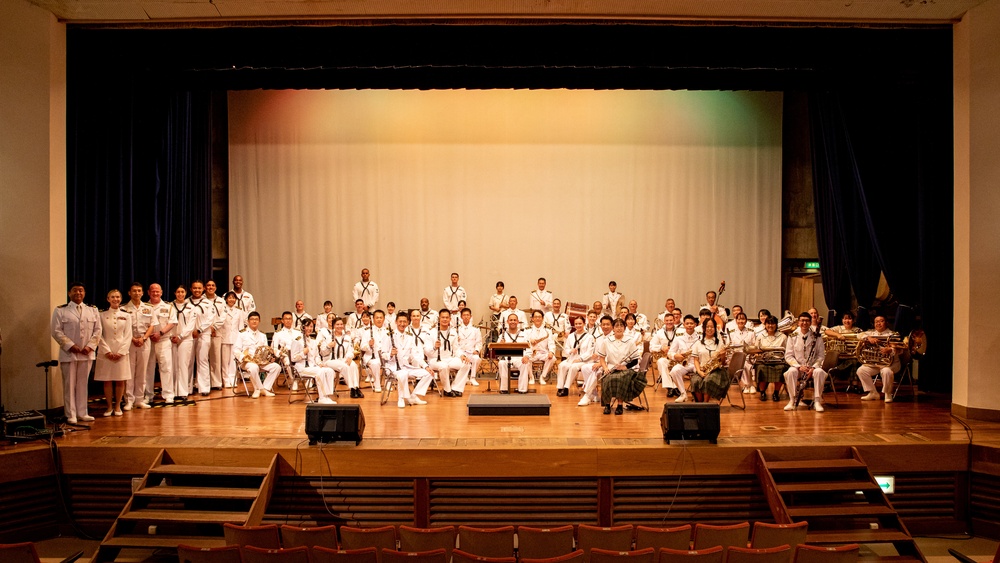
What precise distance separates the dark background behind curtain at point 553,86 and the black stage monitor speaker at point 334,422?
481 centimetres

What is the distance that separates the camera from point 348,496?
7180mm

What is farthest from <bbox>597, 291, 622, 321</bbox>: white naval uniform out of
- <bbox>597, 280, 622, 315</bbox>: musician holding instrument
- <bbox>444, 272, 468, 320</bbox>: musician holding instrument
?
<bbox>444, 272, 468, 320</bbox>: musician holding instrument

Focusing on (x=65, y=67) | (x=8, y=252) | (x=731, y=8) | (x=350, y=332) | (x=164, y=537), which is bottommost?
(x=164, y=537)

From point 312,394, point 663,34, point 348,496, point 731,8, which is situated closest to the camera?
point 348,496

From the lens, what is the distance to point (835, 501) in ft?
23.3

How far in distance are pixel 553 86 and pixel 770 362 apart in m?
5.01

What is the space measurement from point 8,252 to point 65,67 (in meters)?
2.47

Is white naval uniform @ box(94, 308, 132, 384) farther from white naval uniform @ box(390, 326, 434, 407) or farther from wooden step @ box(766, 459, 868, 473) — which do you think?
wooden step @ box(766, 459, 868, 473)

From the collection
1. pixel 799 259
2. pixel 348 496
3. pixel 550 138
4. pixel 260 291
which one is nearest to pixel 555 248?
pixel 550 138

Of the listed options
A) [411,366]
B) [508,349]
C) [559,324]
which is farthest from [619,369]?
[559,324]

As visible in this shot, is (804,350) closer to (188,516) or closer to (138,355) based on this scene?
(188,516)

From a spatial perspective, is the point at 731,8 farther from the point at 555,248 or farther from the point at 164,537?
the point at 164,537

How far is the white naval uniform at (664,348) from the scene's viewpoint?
35.0ft

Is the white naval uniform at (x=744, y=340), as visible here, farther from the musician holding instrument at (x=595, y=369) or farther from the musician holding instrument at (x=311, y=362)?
the musician holding instrument at (x=311, y=362)
